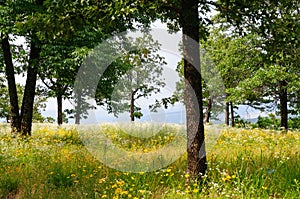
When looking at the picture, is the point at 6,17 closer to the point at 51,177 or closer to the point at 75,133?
the point at 75,133

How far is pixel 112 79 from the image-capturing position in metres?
13.7

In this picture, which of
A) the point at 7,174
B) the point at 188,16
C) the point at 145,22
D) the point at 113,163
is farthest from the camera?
the point at 145,22

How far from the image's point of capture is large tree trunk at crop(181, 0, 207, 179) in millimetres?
5426

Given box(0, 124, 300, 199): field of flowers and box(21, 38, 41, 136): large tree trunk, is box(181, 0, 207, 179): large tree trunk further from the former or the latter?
box(21, 38, 41, 136): large tree trunk

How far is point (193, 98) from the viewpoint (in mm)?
5426

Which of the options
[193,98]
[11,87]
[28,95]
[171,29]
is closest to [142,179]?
[193,98]

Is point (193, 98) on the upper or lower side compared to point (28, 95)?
lower

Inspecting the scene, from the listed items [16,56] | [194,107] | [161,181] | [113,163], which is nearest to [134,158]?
[113,163]

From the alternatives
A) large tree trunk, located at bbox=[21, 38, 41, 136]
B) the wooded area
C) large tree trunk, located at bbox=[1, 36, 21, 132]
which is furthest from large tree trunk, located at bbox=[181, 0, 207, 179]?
large tree trunk, located at bbox=[1, 36, 21, 132]

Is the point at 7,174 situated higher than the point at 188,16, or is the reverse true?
the point at 188,16

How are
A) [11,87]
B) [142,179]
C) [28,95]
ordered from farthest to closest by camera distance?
[11,87] → [28,95] → [142,179]

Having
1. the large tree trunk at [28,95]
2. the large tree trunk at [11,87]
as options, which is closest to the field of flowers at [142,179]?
the large tree trunk at [28,95]

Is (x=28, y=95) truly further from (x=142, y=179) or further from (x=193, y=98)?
(x=193, y=98)

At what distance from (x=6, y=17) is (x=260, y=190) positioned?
32.6 ft
